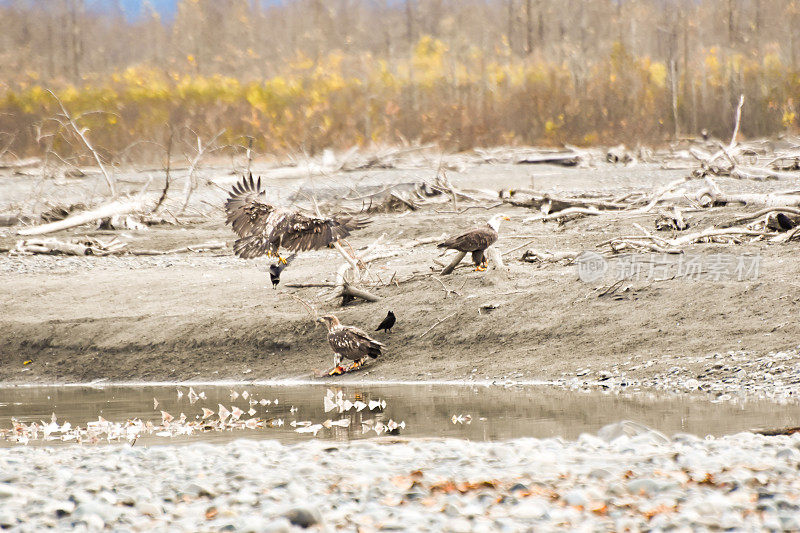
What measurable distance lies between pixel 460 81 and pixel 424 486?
87.6 feet

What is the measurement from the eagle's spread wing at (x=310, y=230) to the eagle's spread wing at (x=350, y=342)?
119 centimetres

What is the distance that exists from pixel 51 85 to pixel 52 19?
1183 cm

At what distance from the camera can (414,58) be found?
113ft

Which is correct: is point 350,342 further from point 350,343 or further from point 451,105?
point 451,105

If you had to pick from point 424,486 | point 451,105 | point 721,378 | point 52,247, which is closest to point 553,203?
point 721,378

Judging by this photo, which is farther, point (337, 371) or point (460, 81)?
point (460, 81)

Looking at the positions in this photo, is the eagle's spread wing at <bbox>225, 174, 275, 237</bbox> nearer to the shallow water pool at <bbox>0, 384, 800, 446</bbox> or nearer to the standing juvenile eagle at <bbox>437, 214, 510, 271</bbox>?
the standing juvenile eagle at <bbox>437, 214, 510, 271</bbox>

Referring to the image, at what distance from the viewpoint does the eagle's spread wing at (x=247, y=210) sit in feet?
35.4

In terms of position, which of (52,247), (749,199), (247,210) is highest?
(247,210)

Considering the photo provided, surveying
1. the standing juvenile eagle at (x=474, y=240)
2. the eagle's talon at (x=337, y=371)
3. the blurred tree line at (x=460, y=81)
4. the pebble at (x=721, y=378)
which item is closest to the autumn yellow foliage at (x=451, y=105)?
the blurred tree line at (x=460, y=81)

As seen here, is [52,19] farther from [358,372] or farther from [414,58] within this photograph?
[358,372]

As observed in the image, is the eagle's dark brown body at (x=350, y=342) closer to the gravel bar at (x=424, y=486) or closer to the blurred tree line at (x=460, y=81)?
the gravel bar at (x=424, y=486)

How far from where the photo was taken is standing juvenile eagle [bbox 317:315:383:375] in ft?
31.4

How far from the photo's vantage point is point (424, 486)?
4.54 meters
